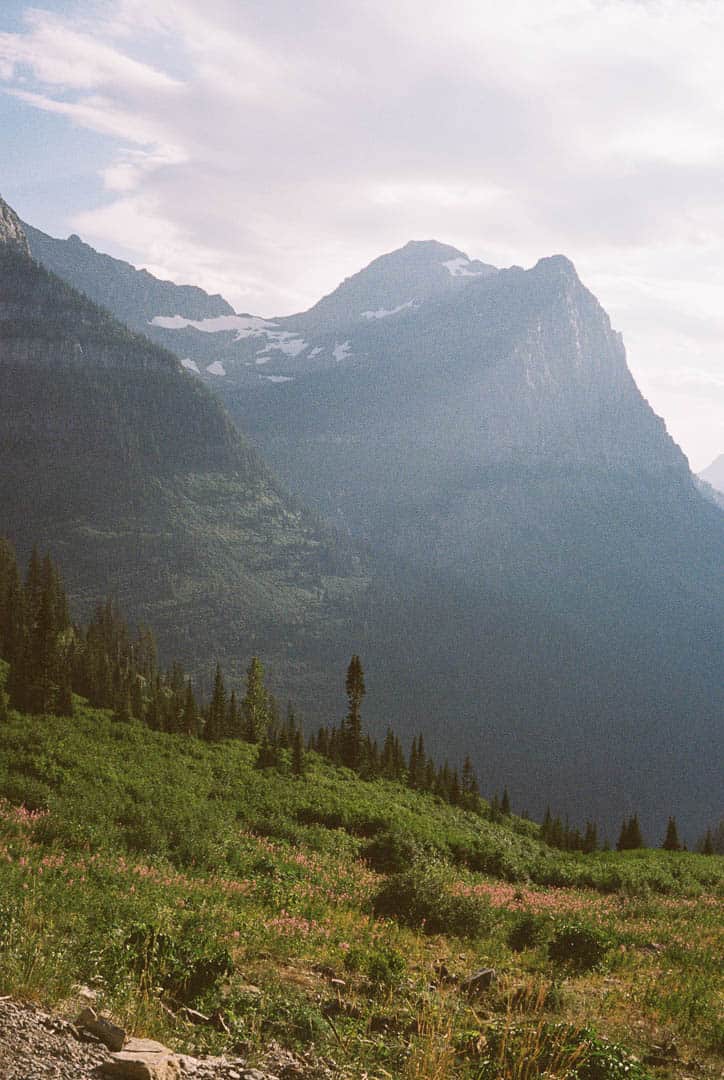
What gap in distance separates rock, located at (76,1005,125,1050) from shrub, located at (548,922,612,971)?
10.7 m

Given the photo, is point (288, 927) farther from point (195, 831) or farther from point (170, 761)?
point (170, 761)

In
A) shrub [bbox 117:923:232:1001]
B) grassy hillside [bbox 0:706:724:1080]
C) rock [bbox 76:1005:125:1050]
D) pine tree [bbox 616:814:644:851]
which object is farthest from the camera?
pine tree [bbox 616:814:644:851]

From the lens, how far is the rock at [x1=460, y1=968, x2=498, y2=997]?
1100 centimetres

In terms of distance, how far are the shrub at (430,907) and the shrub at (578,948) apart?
244cm

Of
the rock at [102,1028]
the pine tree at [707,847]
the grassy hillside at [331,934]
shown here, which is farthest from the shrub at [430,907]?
the pine tree at [707,847]

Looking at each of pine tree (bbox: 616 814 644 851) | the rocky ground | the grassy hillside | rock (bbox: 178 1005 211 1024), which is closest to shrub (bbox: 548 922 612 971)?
the grassy hillside

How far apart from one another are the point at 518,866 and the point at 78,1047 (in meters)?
29.1

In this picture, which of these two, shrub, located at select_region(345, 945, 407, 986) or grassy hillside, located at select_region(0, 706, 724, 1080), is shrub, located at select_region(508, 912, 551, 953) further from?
shrub, located at select_region(345, 945, 407, 986)

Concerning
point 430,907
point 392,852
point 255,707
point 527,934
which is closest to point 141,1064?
point 430,907

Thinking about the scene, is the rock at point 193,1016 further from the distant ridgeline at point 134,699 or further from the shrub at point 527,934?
the distant ridgeline at point 134,699

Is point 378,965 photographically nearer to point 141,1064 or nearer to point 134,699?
point 141,1064

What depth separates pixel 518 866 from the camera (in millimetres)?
31344

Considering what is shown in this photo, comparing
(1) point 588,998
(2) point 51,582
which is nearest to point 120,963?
(1) point 588,998

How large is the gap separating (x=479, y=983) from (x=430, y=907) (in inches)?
236
